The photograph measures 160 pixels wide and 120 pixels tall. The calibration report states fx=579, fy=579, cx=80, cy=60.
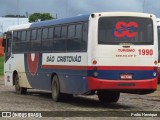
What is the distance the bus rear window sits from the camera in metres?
17.9

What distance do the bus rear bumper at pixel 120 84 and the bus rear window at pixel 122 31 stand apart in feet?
3.95

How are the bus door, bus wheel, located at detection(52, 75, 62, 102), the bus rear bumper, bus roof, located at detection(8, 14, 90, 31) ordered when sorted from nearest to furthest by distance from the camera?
the bus rear bumper, bus roof, located at detection(8, 14, 90, 31), bus wheel, located at detection(52, 75, 62, 102), the bus door

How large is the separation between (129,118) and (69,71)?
494 centimetres

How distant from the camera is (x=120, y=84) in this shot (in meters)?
17.7

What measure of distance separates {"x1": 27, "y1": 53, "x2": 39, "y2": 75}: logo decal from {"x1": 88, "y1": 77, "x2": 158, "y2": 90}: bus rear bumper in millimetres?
5143

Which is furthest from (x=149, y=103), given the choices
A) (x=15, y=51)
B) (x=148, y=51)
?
(x=15, y=51)

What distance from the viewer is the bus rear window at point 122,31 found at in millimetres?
17938

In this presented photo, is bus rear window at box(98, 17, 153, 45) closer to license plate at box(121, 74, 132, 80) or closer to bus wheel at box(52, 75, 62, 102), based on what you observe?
license plate at box(121, 74, 132, 80)

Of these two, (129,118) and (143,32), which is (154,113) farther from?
(143,32)

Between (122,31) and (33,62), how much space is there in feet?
18.9

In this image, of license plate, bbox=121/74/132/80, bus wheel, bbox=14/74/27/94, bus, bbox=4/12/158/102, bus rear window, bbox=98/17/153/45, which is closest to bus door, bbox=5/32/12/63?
bus wheel, bbox=14/74/27/94

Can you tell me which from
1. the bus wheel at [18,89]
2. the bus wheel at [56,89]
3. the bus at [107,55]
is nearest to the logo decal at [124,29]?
the bus at [107,55]

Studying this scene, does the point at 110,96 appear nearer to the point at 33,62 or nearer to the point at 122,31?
the point at 122,31

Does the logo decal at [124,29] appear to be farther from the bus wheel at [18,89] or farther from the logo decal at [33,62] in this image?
the bus wheel at [18,89]
